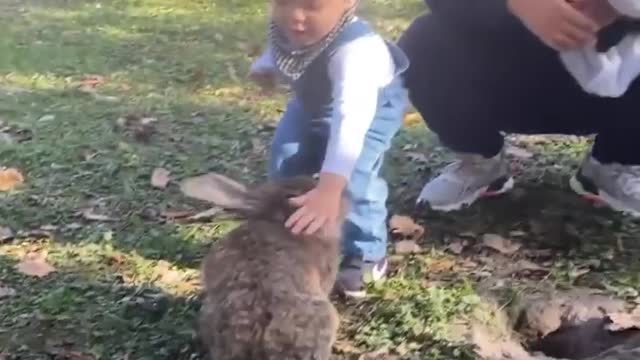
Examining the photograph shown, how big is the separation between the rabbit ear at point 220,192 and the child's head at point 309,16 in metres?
0.38

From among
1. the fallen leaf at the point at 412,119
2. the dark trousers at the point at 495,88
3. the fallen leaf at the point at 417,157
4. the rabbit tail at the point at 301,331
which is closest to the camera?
the rabbit tail at the point at 301,331

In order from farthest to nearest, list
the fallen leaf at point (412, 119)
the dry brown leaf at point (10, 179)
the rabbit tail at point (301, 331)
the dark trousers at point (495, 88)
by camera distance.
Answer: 1. the fallen leaf at point (412, 119)
2. the dry brown leaf at point (10, 179)
3. the dark trousers at point (495, 88)
4. the rabbit tail at point (301, 331)

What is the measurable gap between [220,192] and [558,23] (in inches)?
41.2

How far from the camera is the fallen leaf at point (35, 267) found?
2.88 metres

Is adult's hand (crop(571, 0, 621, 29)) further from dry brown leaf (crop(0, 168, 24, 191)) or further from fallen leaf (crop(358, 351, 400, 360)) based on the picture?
dry brown leaf (crop(0, 168, 24, 191))

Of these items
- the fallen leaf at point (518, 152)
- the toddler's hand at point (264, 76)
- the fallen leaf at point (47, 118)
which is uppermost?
the toddler's hand at point (264, 76)

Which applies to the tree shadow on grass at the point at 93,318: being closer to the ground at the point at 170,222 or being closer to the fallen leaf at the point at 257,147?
the ground at the point at 170,222

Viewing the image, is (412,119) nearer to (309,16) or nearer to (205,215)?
(205,215)

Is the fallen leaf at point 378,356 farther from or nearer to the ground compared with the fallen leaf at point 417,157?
farther from the ground

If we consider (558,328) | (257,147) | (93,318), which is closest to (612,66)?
(558,328)

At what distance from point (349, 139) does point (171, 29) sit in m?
3.03

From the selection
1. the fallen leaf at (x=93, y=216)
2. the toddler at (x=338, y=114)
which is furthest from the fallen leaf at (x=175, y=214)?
the toddler at (x=338, y=114)

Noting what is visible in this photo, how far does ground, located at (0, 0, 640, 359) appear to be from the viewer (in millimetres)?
2635

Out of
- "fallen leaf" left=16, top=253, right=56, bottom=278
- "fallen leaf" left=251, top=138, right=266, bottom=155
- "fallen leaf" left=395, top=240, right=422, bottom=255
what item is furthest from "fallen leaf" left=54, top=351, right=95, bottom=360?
"fallen leaf" left=251, top=138, right=266, bottom=155
